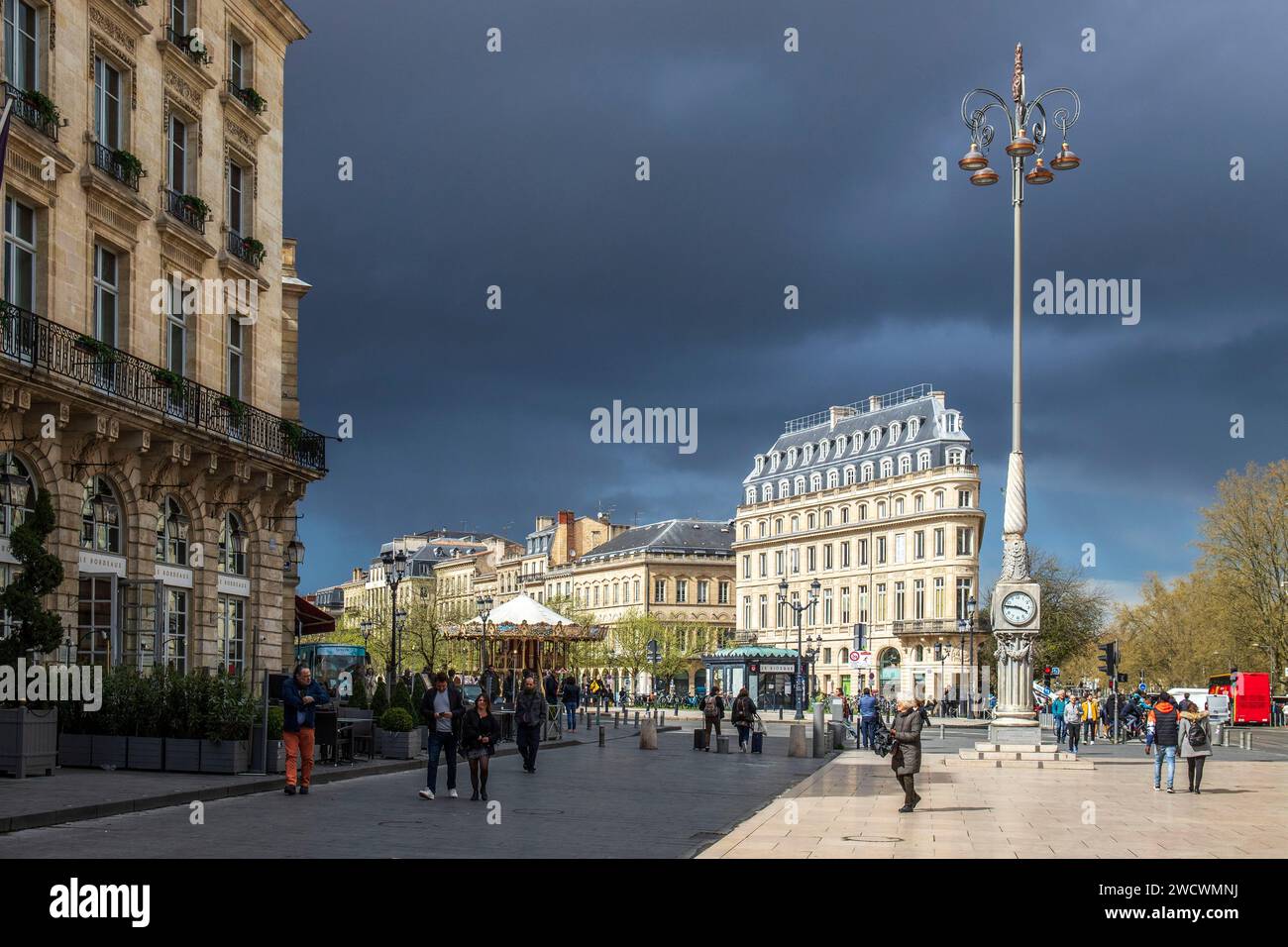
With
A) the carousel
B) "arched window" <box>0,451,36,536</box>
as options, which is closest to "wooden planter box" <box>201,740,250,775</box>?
"arched window" <box>0,451,36,536</box>

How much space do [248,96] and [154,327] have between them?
23.5 feet

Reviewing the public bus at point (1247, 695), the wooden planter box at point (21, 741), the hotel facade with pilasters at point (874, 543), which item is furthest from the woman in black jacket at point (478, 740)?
the hotel facade with pilasters at point (874, 543)

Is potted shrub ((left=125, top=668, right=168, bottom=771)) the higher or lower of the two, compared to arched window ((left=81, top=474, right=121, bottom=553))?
lower

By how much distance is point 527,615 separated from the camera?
44.4m

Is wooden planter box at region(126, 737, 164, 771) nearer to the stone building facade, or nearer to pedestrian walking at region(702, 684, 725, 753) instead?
the stone building facade

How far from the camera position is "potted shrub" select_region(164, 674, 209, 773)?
827 inches

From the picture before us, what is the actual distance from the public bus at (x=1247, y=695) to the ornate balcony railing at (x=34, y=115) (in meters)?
59.7

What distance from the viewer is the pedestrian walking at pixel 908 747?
19250 millimetres

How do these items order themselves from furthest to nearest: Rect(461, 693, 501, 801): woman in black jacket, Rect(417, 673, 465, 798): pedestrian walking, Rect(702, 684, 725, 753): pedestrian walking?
Rect(702, 684, 725, 753): pedestrian walking, Rect(417, 673, 465, 798): pedestrian walking, Rect(461, 693, 501, 801): woman in black jacket

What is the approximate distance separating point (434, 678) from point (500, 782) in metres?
3.30

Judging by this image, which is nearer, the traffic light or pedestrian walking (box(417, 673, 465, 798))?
pedestrian walking (box(417, 673, 465, 798))

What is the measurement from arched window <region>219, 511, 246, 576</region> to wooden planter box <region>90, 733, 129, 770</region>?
30.8 ft

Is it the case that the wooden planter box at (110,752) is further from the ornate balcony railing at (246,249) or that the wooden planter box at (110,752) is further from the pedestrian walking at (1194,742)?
the pedestrian walking at (1194,742)
